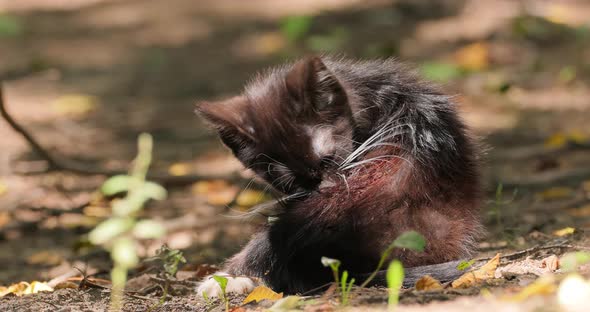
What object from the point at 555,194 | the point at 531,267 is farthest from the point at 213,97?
the point at 531,267

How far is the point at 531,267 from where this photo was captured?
3.32 meters

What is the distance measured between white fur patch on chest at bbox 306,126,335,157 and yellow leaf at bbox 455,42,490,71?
5.33 metres

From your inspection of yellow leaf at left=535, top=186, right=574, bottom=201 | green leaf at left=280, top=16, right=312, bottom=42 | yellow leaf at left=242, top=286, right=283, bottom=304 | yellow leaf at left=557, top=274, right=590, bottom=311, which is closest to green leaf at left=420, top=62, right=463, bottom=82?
green leaf at left=280, top=16, right=312, bottom=42

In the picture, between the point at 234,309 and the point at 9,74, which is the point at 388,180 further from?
the point at 9,74

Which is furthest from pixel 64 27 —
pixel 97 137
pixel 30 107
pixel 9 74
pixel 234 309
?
pixel 234 309

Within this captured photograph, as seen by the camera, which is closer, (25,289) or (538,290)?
(538,290)

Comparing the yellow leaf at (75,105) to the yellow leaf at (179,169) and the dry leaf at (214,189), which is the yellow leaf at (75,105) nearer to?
the yellow leaf at (179,169)

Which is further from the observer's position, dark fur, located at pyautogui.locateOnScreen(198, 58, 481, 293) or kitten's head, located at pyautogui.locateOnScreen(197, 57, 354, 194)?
kitten's head, located at pyautogui.locateOnScreen(197, 57, 354, 194)

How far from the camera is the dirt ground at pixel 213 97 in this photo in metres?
4.62

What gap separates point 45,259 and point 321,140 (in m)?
2.31

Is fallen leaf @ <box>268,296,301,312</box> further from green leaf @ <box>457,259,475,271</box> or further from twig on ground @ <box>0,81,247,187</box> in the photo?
twig on ground @ <box>0,81,247,187</box>

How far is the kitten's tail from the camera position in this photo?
10.7 feet

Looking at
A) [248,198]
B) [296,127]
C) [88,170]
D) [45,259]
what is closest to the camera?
[296,127]

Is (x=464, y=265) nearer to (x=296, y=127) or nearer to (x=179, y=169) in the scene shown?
(x=296, y=127)
